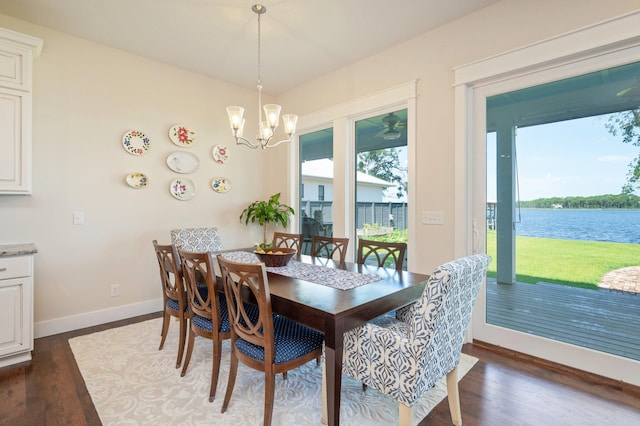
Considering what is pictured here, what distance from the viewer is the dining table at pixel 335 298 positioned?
146 cm

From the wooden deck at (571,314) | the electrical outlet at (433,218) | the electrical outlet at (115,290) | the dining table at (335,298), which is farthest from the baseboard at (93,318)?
the wooden deck at (571,314)

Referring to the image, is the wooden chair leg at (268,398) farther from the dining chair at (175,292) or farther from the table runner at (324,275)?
the dining chair at (175,292)

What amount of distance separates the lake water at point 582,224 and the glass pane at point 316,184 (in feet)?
7.40

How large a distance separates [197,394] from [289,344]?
2.75ft

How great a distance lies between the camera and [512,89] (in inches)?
103

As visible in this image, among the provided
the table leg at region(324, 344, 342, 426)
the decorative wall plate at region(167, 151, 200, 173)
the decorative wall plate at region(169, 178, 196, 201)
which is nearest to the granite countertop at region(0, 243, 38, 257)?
the decorative wall plate at region(169, 178, 196, 201)

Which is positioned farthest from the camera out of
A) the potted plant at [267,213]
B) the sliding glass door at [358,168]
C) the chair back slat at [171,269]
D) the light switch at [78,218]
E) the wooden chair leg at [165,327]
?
the potted plant at [267,213]

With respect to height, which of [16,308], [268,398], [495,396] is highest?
[16,308]

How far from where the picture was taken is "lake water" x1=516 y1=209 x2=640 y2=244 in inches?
85.7

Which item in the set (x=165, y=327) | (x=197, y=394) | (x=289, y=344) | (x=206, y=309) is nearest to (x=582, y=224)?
(x=289, y=344)

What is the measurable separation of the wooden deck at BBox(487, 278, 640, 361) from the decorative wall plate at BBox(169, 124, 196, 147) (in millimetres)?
3750

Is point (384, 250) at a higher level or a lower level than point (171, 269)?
higher

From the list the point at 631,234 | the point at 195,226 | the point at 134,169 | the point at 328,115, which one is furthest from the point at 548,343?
the point at 134,169

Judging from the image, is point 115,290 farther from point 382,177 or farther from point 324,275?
point 382,177
